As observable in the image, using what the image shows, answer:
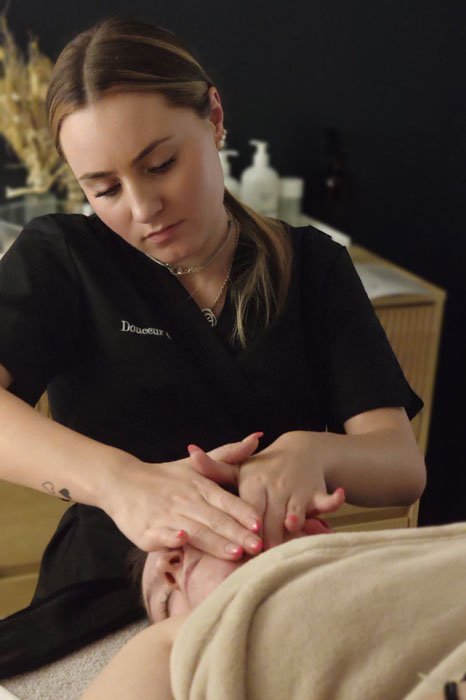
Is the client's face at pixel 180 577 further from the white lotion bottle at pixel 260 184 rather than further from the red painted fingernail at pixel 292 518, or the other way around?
the white lotion bottle at pixel 260 184

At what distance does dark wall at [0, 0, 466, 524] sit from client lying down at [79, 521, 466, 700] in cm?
154

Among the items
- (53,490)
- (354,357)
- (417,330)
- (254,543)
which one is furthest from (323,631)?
(417,330)

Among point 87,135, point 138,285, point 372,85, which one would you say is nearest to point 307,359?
point 138,285

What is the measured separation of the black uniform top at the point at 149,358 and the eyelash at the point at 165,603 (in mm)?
225

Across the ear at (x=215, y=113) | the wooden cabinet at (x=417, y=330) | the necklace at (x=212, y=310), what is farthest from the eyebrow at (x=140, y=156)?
the wooden cabinet at (x=417, y=330)

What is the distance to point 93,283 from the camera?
121cm

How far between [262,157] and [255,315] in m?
1.04

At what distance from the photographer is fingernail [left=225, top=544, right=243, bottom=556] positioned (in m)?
0.88

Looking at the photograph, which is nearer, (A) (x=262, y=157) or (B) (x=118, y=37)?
(B) (x=118, y=37)

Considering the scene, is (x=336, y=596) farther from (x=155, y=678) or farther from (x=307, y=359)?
(x=307, y=359)

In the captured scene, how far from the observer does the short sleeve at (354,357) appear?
119 cm

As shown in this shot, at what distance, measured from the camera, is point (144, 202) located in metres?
1.07

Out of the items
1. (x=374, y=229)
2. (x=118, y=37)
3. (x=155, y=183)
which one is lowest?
(x=374, y=229)

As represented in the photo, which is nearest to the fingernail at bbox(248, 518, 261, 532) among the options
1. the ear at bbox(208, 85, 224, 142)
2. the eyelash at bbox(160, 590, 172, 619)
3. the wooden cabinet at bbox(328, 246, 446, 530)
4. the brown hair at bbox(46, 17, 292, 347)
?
the eyelash at bbox(160, 590, 172, 619)
